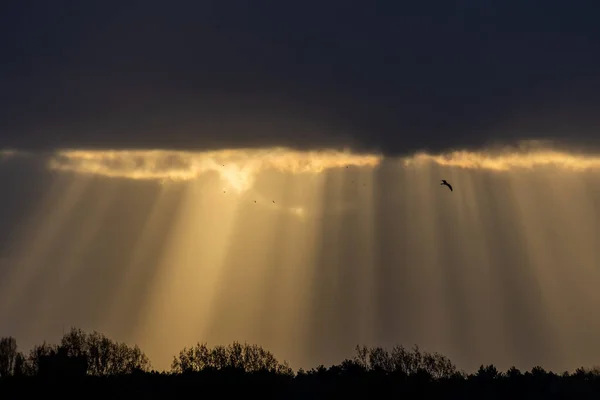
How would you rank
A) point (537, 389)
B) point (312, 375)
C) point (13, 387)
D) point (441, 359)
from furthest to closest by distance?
point (441, 359) → point (312, 375) → point (537, 389) → point (13, 387)

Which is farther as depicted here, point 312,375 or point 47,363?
point 312,375

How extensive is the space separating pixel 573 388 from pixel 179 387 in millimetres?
50618

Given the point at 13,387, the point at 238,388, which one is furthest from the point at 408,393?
the point at 13,387

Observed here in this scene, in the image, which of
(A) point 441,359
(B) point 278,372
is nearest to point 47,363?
(B) point 278,372

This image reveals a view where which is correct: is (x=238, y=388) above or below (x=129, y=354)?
below

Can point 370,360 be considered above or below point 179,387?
above

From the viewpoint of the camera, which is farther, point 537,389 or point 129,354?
point 129,354

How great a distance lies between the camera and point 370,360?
598 ft

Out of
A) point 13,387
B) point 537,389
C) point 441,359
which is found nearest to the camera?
point 13,387

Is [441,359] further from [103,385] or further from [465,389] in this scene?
[103,385]

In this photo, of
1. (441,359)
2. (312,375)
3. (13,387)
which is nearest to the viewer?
(13,387)

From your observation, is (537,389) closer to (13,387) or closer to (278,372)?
(278,372)

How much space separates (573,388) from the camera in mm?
160250

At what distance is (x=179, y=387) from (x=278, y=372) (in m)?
23.9
